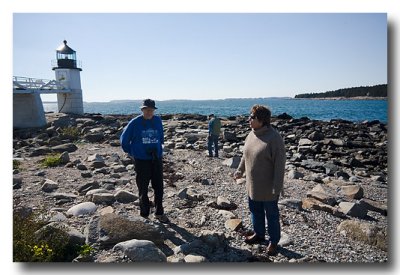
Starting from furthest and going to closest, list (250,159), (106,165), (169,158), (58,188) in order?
(169,158), (106,165), (58,188), (250,159)

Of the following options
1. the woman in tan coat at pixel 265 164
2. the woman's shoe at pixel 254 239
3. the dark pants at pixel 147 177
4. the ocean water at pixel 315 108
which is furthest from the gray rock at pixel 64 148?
the woman in tan coat at pixel 265 164

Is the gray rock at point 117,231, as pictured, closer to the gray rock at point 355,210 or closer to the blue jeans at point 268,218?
the blue jeans at point 268,218

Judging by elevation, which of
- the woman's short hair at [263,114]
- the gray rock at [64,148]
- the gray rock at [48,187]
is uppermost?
the woman's short hair at [263,114]

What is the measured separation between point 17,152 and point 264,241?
7664mm

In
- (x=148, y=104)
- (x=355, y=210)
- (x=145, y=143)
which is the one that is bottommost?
(x=355, y=210)

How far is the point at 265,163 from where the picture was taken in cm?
320

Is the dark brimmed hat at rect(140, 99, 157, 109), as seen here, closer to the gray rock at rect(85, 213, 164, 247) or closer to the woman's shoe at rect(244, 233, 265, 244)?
the gray rock at rect(85, 213, 164, 247)

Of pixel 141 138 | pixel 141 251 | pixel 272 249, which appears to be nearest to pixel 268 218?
pixel 272 249

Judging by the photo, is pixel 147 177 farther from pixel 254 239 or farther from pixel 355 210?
pixel 355 210

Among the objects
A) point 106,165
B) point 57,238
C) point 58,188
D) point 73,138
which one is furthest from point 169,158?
point 57,238

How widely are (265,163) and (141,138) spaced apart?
1666 millimetres

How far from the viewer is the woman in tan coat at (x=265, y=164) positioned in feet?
10.3
